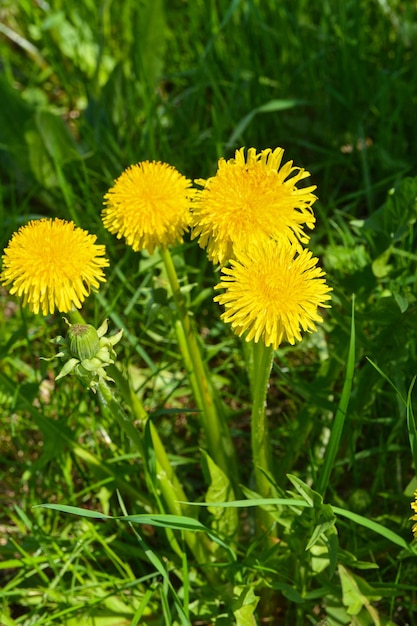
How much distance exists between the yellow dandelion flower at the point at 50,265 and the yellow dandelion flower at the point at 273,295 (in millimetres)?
230

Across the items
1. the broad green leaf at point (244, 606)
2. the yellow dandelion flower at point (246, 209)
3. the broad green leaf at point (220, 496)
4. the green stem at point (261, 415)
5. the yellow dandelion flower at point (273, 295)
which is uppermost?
the yellow dandelion flower at point (246, 209)

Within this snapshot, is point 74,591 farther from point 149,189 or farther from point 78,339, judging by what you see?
point 149,189

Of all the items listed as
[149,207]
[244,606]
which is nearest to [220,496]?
[244,606]

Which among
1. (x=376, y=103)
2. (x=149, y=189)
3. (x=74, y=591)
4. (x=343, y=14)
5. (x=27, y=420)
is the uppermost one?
(x=343, y=14)

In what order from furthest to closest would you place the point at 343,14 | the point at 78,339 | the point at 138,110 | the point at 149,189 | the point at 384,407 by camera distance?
the point at 138,110
the point at 343,14
the point at 384,407
the point at 149,189
the point at 78,339

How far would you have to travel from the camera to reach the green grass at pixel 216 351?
1.40m

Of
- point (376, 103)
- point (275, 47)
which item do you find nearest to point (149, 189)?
point (376, 103)

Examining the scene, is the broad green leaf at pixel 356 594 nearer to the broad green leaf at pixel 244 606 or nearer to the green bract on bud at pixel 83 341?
the broad green leaf at pixel 244 606

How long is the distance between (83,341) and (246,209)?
0.99 ft

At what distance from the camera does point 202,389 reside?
4.59ft

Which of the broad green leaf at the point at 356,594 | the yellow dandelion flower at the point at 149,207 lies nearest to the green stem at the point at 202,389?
the yellow dandelion flower at the point at 149,207

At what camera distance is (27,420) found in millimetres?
1819

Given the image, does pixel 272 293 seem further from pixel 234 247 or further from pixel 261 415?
pixel 261 415

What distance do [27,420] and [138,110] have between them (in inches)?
44.5
